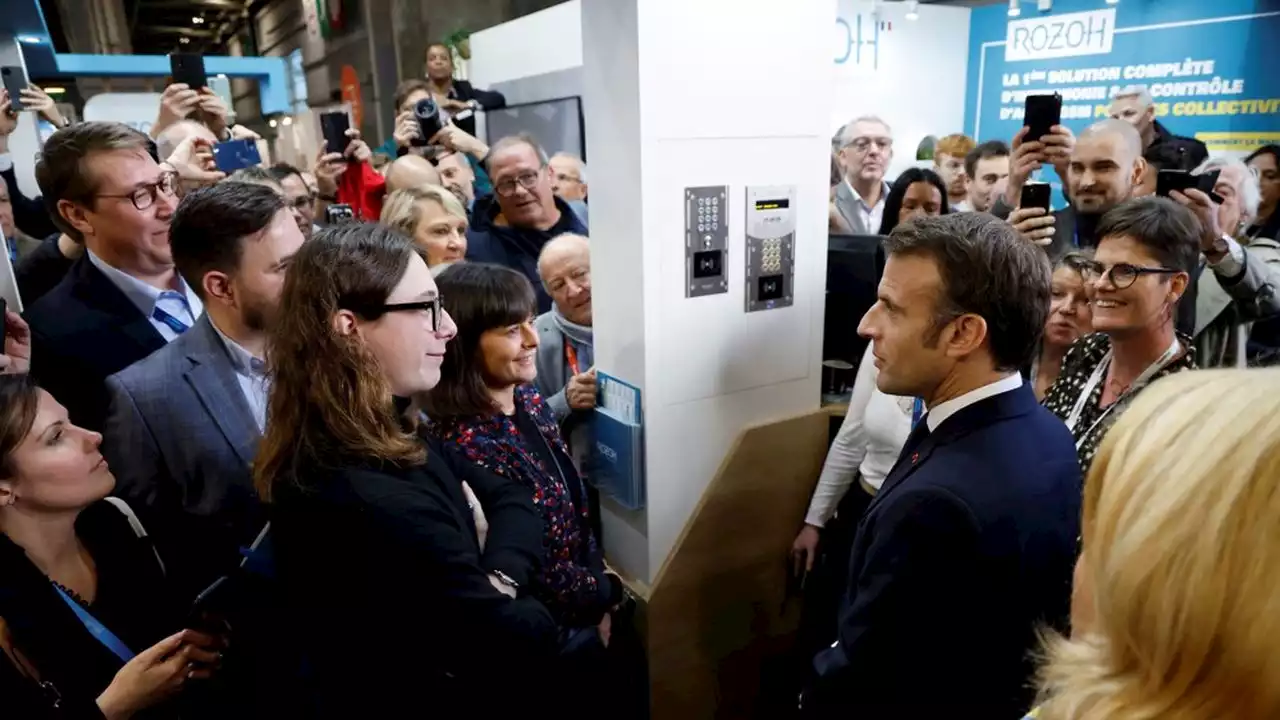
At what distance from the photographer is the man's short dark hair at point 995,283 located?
138 centimetres

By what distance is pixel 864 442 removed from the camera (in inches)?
87.4

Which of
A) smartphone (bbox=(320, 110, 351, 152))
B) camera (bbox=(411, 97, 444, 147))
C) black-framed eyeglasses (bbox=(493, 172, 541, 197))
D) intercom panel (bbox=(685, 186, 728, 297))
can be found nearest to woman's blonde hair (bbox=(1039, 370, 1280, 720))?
intercom panel (bbox=(685, 186, 728, 297))

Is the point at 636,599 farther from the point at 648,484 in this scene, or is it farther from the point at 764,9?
the point at 764,9

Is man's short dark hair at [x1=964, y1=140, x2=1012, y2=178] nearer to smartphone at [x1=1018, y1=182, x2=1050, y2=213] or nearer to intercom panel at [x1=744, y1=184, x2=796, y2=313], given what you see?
smartphone at [x1=1018, y1=182, x2=1050, y2=213]

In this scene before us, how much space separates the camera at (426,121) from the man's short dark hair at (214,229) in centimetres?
219

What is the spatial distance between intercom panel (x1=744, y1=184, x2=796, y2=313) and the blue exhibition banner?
5.43 m

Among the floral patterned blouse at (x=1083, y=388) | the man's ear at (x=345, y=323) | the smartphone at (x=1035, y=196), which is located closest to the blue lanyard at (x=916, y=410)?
the floral patterned blouse at (x=1083, y=388)

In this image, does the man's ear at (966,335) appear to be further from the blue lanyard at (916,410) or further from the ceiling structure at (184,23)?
the ceiling structure at (184,23)

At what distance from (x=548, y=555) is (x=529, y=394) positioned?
0.37 metres

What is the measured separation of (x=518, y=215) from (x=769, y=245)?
51.8 inches

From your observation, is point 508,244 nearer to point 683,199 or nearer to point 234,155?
point 234,155

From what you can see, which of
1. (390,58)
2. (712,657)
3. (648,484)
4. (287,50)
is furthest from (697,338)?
(287,50)

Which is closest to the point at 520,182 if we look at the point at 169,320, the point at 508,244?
the point at 508,244

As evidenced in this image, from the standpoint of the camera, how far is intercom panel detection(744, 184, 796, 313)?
2.05 meters
